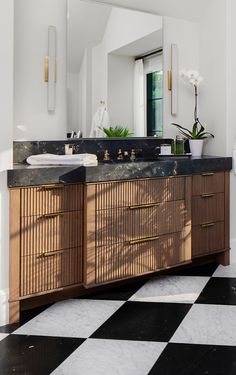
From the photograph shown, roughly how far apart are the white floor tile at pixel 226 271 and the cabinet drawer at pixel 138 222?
0.52 m

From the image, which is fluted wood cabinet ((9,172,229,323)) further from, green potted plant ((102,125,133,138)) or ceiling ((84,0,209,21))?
ceiling ((84,0,209,21))

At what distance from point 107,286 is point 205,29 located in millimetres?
2151

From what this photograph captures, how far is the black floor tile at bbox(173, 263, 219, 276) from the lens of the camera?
2980 millimetres

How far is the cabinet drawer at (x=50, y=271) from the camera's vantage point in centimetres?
218

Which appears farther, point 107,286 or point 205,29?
point 205,29

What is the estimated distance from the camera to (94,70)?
288 cm

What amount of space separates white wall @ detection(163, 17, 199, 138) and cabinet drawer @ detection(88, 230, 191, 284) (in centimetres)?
97

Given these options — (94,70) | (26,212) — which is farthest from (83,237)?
(94,70)

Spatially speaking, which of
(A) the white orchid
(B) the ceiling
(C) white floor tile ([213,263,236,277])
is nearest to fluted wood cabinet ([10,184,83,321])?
(C) white floor tile ([213,263,236,277])

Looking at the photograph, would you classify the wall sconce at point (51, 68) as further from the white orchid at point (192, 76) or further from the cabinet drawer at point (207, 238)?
the cabinet drawer at point (207, 238)

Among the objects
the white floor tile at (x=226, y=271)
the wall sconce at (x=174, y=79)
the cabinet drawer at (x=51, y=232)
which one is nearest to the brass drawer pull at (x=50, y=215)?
the cabinet drawer at (x=51, y=232)

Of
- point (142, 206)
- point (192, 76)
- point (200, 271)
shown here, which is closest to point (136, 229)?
point (142, 206)

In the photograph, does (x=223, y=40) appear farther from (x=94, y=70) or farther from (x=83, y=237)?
(x=83, y=237)

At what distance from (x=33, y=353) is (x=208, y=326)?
893 mm
